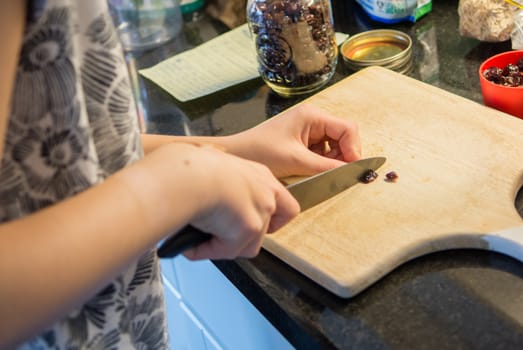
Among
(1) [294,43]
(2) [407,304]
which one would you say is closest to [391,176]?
(2) [407,304]

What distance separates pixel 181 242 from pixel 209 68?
675mm

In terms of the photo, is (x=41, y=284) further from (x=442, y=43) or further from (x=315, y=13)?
(x=442, y=43)

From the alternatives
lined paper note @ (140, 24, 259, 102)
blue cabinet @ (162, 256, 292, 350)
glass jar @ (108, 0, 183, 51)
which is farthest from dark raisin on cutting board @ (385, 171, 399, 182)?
glass jar @ (108, 0, 183, 51)

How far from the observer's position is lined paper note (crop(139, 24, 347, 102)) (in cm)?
112

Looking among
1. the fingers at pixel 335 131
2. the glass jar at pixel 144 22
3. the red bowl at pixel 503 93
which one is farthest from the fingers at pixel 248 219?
the glass jar at pixel 144 22

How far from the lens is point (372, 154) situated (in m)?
0.81

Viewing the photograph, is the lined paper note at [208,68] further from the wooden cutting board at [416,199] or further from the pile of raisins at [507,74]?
the pile of raisins at [507,74]

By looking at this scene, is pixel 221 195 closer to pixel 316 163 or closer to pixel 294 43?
pixel 316 163

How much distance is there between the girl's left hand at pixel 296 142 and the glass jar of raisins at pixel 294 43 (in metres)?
0.20

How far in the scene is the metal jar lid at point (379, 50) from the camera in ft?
3.38

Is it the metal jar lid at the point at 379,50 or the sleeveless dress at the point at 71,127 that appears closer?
the sleeveless dress at the point at 71,127

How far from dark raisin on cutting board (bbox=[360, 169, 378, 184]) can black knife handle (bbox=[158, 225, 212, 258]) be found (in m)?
0.28

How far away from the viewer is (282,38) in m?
0.94

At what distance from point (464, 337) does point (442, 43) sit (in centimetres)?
64
